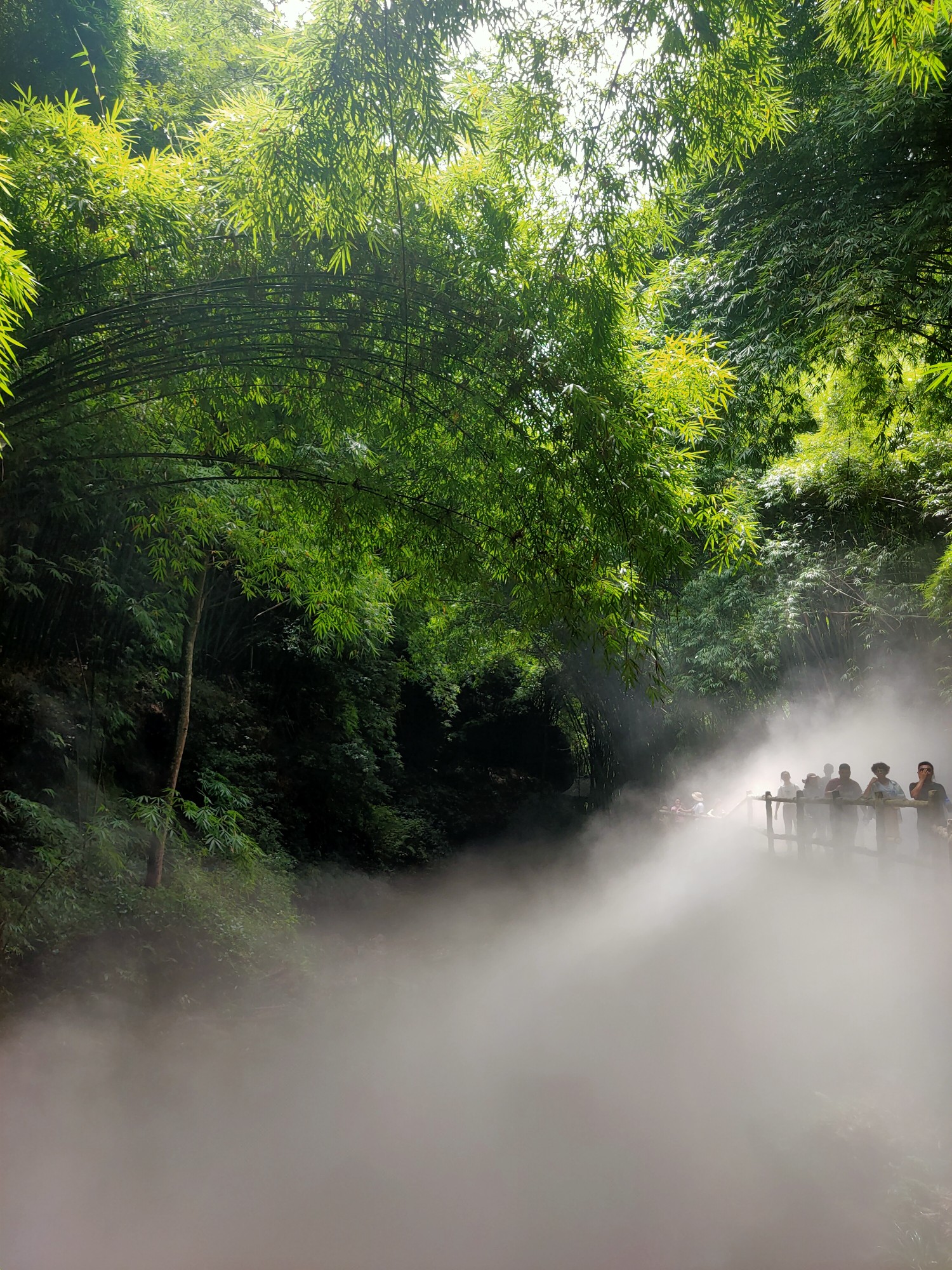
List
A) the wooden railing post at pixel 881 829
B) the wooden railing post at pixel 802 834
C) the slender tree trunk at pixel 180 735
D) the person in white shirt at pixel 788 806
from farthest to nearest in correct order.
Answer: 1. the person in white shirt at pixel 788 806
2. the wooden railing post at pixel 802 834
3. the wooden railing post at pixel 881 829
4. the slender tree trunk at pixel 180 735

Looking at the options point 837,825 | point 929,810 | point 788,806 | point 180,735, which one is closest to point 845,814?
point 837,825

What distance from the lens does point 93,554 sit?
5.38 meters

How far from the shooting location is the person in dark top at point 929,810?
17.2 ft

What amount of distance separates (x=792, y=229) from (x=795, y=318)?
1.71 feet

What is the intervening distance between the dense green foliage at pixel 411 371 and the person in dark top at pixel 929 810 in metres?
1.32

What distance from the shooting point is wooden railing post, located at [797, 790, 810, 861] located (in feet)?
25.7

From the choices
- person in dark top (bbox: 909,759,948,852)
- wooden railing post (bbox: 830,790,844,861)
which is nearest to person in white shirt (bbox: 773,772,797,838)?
wooden railing post (bbox: 830,790,844,861)

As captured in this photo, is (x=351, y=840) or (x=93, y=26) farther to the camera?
(x=351, y=840)

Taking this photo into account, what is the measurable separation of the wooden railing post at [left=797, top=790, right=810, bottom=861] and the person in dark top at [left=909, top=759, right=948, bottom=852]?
2.45 meters

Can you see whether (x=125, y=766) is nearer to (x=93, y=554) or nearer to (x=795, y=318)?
(x=93, y=554)

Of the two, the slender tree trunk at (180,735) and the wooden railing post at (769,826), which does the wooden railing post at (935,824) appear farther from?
the slender tree trunk at (180,735)

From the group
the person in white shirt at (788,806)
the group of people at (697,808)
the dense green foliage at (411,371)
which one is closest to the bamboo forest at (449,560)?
the dense green foliage at (411,371)

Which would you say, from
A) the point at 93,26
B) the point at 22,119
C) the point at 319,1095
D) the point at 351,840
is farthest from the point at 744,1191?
the point at 93,26

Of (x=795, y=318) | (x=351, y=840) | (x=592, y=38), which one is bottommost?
(x=351, y=840)
